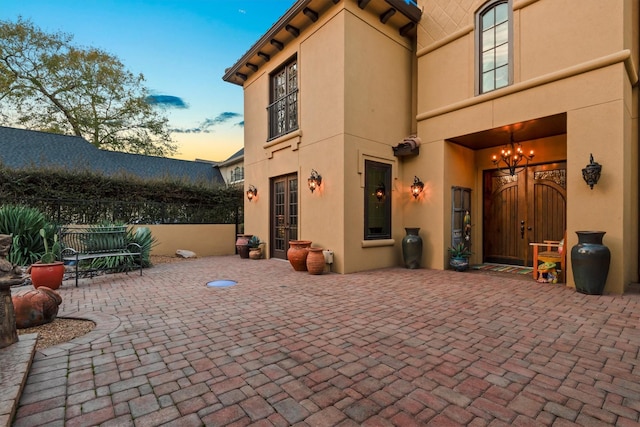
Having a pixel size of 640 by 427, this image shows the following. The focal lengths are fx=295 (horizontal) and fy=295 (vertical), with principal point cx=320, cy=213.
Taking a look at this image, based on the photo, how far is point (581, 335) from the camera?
3.12 metres

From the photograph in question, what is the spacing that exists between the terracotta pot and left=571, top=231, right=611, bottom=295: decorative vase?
8664 millimetres

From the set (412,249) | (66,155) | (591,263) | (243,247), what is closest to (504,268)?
(412,249)

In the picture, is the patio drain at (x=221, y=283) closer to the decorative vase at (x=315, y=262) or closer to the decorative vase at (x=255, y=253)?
the decorative vase at (x=315, y=262)

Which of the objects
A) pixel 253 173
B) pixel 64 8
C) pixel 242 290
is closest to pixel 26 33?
pixel 64 8

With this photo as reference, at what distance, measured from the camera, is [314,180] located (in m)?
7.32

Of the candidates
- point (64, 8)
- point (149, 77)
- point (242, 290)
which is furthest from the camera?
point (149, 77)

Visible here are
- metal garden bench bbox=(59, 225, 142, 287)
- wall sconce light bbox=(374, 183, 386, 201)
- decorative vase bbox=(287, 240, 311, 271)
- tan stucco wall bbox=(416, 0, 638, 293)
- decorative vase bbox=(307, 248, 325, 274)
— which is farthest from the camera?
wall sconce light bbox=(374, 183, 386, 201)

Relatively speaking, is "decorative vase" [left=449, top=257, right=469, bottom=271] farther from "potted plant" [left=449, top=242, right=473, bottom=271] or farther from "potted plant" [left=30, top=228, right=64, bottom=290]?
"potted plant" [left=30, top=228, right=64, bottom=290]

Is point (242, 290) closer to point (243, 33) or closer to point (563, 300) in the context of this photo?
point (563, 300)

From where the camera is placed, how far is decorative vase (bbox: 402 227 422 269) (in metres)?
A: 7.21

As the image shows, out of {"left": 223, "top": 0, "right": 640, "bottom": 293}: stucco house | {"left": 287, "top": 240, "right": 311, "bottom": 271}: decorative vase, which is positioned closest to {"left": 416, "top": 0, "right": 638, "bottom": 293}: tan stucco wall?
{"left": 223, "top": 0, "right": 640, "bottom": 293}: stucco house

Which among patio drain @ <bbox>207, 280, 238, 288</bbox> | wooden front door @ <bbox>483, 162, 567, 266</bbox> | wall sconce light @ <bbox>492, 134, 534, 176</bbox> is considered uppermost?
wall sconce light @ <bbox>492, 134, 534, 176</bbox>

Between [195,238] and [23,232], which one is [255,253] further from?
[23,232]

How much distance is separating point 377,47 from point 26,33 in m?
21.4
